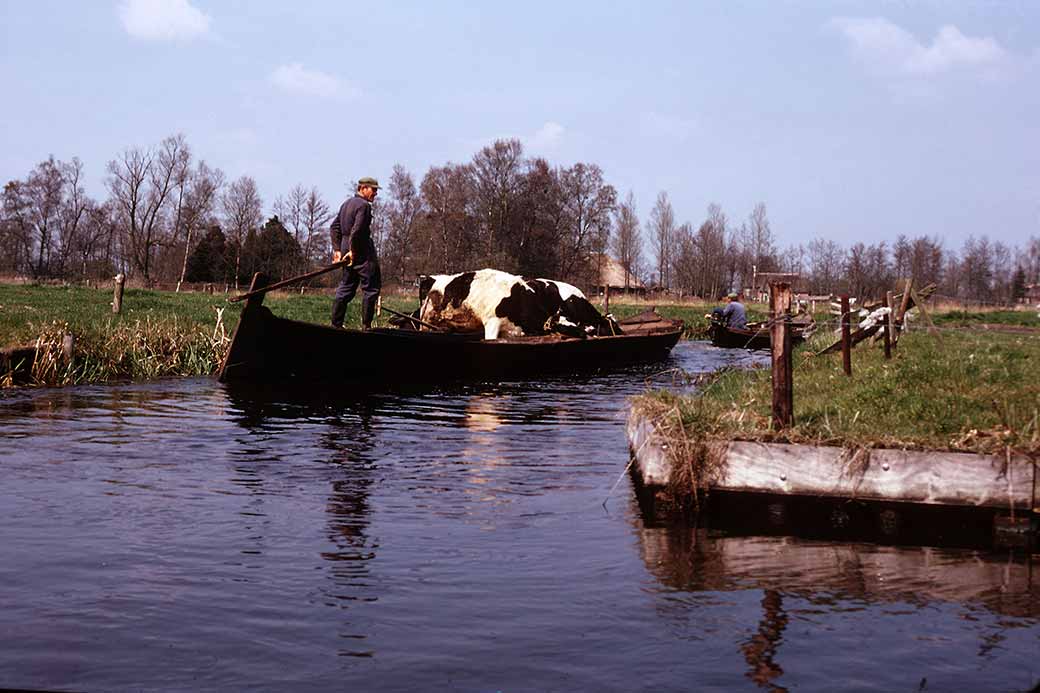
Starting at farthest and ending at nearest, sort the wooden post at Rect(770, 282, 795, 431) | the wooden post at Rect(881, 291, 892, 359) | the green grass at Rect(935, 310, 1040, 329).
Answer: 1. the green grass at Rect(935, 310, 1040, 329)
2. the wooden post at Rect(881, 291, 892, 359)
3. the wooden post at Rect(770, 282, 795, 431)

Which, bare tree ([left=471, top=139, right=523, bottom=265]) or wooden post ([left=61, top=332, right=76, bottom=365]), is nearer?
wooden post ([left=61, top=332, right=76, bottom=365])

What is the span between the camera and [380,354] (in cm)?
1612

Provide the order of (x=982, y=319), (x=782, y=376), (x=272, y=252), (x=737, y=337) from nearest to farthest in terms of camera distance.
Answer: (x=782, y=376) → (x=737, y=337) → (x=982, y=319) → (x=272, y=252)

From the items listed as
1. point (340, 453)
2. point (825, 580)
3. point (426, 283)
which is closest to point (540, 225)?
point (426, 283)

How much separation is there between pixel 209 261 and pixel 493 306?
190ft

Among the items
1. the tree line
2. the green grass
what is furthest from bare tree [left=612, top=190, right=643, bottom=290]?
the green grass

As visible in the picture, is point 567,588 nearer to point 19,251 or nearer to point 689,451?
point 689,451

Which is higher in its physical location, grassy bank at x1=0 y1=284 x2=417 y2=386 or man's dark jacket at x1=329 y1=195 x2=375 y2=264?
man's dark jacket at x1=329 y1=195 x2=375 y2=264

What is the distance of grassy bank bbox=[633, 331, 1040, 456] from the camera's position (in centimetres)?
679

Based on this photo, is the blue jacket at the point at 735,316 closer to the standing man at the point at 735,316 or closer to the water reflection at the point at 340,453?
the standing man at the point at 735,316

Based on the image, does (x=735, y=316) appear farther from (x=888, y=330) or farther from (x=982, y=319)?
(x=888, y=330)

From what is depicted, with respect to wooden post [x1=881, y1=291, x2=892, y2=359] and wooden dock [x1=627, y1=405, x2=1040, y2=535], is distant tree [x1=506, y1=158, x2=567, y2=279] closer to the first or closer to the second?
wooden post [x1=881, y1=291, x2=892, y2=359]

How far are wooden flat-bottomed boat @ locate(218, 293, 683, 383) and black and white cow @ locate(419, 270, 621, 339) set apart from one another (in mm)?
413

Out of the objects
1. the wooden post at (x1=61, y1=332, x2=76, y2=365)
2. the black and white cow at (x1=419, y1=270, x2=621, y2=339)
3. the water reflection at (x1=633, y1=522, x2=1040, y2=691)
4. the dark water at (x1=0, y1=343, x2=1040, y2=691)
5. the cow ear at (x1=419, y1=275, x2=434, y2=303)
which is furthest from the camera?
the cow ear at (x1=419, y1=275, x2=434, y2=303)
